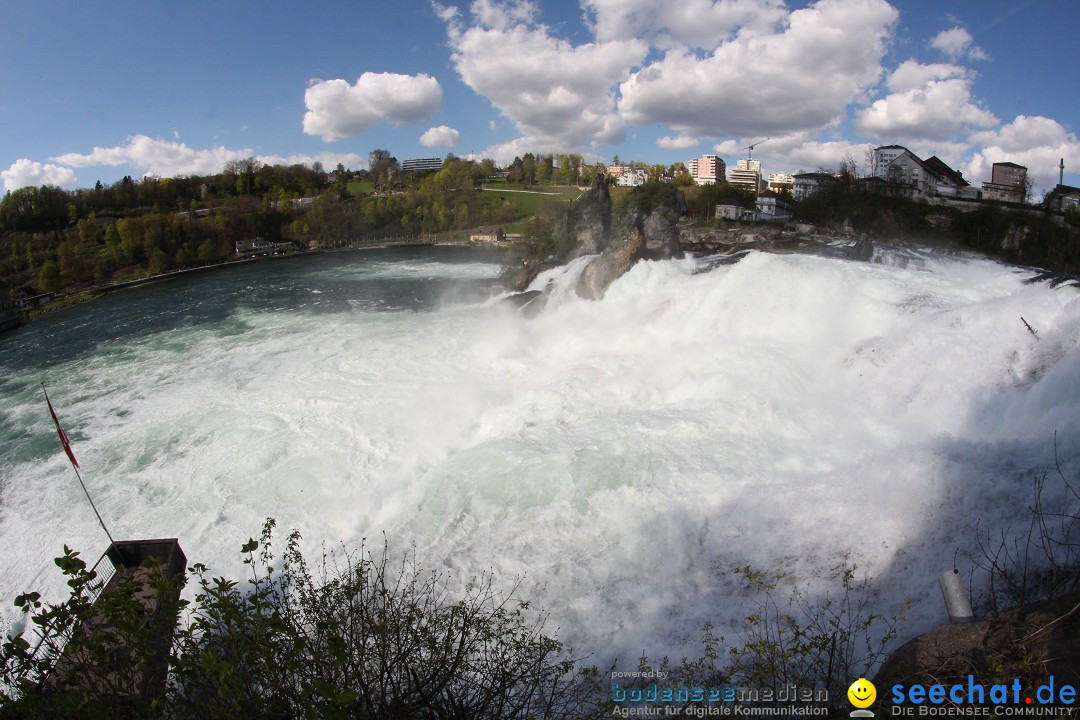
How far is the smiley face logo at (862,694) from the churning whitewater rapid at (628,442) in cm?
267

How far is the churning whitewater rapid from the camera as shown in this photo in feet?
26.5

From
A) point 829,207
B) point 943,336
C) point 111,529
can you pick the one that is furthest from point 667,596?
point 829,207

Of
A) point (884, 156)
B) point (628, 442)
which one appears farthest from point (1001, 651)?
point (884, 156)

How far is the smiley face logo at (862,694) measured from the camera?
4539mm

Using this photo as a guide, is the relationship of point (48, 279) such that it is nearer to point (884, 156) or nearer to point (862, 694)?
point (862, 694)

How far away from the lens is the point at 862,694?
459 cm

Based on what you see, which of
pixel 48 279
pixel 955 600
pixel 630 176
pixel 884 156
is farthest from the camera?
pixel 630 176

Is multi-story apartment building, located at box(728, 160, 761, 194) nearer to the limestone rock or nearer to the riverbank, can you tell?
the riverbank

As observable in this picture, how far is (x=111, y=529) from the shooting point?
11.4 m

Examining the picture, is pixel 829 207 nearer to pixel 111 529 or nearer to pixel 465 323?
pixel 465 323

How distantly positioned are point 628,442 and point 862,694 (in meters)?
7.29

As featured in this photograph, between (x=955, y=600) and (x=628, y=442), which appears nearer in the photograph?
(x=955, y=600)

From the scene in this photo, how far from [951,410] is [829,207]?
45931 mm

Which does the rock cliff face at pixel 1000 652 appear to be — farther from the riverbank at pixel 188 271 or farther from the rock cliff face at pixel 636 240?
the riverbank at pixel 188 271
